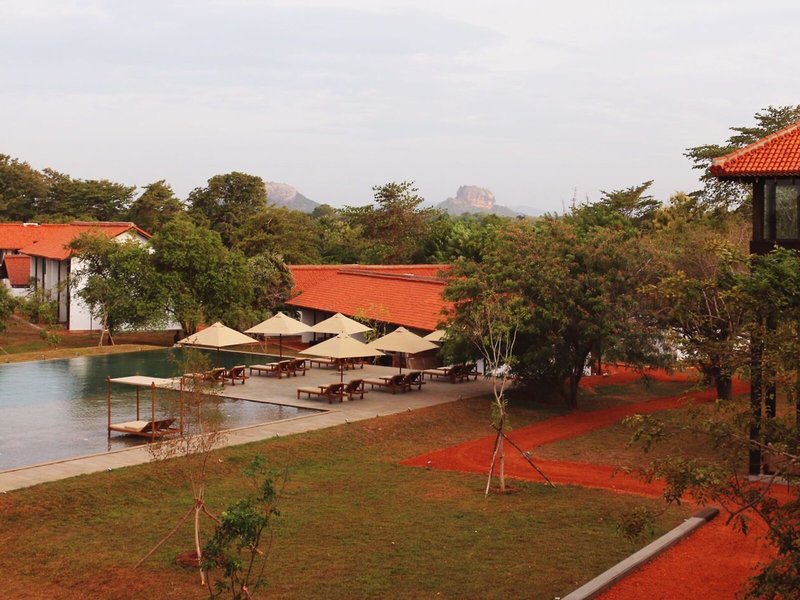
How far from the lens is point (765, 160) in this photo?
18.6 m

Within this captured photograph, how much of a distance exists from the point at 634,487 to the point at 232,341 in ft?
55.2

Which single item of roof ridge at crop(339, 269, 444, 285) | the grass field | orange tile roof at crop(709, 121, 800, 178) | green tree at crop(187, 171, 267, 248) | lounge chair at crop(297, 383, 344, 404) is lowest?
the grass field

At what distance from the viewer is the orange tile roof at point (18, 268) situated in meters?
61.8

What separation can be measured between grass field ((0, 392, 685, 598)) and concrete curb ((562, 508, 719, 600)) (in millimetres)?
517

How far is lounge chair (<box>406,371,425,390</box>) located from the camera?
102 feet

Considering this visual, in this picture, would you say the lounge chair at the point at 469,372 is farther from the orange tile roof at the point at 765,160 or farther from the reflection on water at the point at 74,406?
the orange tile roof at the point at 765,160

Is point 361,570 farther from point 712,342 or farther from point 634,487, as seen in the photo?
point 634,487

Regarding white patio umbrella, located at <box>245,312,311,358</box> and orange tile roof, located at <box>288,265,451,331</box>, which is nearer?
white patio umbrella, located at <box>245,312,311,358</box>

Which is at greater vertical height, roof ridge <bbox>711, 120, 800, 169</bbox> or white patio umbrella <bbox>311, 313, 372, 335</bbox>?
roof ridge <bbox>711, 120, 800, 169</bbox>

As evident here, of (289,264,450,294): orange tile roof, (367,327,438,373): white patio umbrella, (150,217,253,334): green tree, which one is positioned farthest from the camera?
(289,264,450,294): orange tile roof

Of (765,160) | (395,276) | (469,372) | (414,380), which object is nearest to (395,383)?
(414,380)

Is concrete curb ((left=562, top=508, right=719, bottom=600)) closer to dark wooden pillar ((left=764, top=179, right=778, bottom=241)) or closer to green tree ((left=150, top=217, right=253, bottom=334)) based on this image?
dark wooden pillar ((left=764, top=179, right=778, bottom=241))

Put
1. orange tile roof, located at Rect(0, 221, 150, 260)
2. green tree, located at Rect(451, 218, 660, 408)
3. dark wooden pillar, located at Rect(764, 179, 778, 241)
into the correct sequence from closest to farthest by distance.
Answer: dark wooden pillar, located at Rect(764, 179, 778, 241)
green tree, located at Rect(451, 218, 660, 408)
orange tile roof, located at Rect(0, 221, 150, 260)

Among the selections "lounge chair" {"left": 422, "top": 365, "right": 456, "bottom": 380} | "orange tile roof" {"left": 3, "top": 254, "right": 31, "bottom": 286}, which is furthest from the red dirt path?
"orange tile roof" {"left": 3, "top": 254, "right": 31, "bottom": 286}
